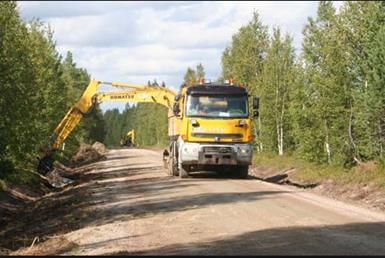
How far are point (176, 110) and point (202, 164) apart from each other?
251 cm

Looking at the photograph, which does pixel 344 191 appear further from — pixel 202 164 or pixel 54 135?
pixel 54 135

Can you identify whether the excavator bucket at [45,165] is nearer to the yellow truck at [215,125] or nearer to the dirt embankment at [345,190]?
the yellow truck at [215,125]

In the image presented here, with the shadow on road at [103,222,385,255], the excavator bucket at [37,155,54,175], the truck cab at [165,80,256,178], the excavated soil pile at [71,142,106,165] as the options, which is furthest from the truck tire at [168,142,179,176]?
the excavated soil pile at [71,142,106,165]

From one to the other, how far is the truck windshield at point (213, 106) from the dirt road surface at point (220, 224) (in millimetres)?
4056

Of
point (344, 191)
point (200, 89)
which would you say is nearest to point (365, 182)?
point (344, 191)

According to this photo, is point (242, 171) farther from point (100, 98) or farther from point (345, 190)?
point (100, 98)

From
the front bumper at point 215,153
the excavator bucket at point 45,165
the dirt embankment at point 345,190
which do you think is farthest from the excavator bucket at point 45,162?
the dirt embankment at point 345,190

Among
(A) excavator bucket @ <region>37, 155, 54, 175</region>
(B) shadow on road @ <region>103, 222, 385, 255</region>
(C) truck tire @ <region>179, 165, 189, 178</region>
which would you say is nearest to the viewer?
(B) shadow on road @ <region>103, 222, 385, 255</region>

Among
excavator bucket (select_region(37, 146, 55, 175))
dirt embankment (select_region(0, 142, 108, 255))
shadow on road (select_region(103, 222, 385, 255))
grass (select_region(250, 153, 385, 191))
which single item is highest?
excavator bucket (select_region(37, 146, 55, 175))

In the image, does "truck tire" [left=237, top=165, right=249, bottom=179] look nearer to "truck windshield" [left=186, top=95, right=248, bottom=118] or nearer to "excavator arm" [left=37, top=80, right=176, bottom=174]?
"truck windshield" [left=186, top=95, right=248, bottom=118]

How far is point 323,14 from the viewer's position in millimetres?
30594

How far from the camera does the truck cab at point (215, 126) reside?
23.7 m

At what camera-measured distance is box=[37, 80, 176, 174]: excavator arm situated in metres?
32.2

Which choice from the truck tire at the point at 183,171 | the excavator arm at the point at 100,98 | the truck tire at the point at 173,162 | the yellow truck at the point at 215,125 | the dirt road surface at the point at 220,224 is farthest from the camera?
the excavator arm at the point at 100,98
